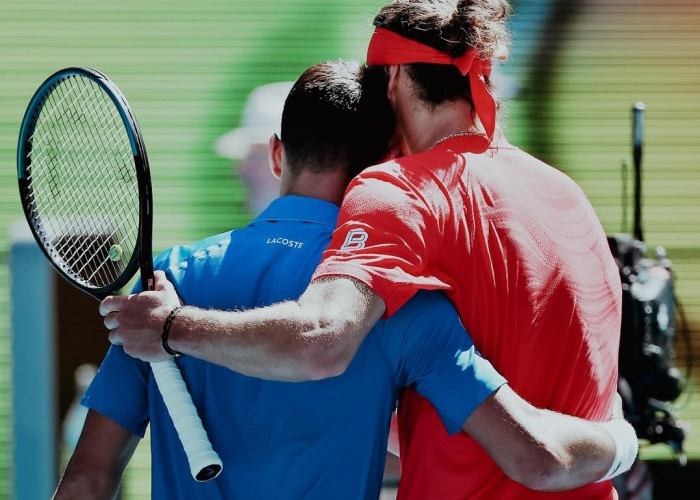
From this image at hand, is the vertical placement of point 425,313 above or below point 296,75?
above

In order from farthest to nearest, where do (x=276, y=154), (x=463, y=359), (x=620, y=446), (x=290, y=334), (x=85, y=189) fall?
(x=85, y=189) < (x=276, y=154) < (x=620, y=446) < (x=463, y=359) < (x=290, y=334)

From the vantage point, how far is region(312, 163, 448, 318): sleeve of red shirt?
72.8 inches

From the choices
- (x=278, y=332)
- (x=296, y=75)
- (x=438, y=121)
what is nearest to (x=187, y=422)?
(x=278, y=332)

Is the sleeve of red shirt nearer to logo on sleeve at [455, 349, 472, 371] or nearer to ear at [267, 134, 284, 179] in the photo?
logo on sleeve at [455, 349, 472, 371]

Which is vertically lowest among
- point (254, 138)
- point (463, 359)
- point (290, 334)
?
point (254, 138)

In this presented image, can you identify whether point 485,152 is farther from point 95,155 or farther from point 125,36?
point 125,36

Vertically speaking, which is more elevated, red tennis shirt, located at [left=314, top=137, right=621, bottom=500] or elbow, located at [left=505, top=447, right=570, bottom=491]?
red tennis shirt, located at [left=314, top=137, right=621, bottom=500]

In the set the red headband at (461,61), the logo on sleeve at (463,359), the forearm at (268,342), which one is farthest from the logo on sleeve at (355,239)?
the red headband at (461,61)

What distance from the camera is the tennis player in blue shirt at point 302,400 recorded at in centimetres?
192

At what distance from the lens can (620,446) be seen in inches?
80.6

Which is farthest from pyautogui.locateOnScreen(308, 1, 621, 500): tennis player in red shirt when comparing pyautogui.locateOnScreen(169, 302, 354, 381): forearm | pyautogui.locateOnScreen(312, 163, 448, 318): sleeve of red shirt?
pyautogui.locateOnScreen(169, 302, 354, 381): forearm

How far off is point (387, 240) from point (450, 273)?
15 centimetres

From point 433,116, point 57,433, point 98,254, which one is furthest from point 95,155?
point 57,433

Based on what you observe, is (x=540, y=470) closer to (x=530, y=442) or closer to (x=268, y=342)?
(x=530, y=442)
